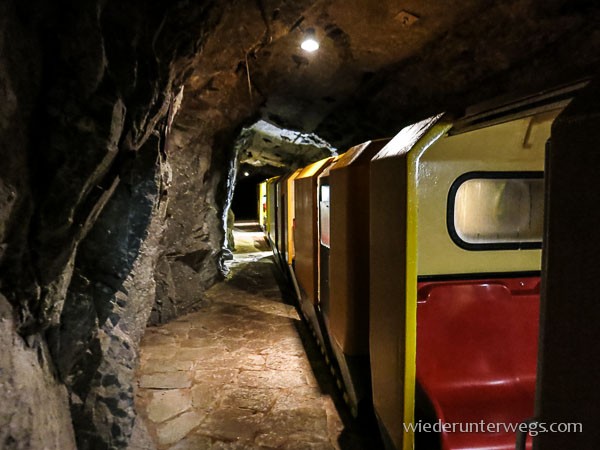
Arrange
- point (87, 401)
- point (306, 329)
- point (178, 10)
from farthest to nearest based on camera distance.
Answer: point (306, 329)
point (87, 401)
point (178, 10)

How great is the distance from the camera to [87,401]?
275 cm

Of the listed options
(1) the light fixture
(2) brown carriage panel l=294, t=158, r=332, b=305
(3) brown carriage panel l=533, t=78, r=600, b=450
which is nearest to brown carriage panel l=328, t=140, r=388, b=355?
(2) brown carriage panel l=294, t=158, r=332, b=305

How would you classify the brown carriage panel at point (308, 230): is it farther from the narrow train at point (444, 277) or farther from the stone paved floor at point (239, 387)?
Result: the narrow train at point (444, 277)

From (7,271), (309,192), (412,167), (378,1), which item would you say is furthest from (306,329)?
(378,1)

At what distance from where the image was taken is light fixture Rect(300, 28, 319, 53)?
6.88 m

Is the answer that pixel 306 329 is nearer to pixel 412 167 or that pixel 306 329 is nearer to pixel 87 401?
pixel 87 401

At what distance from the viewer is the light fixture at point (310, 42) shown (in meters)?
6.88

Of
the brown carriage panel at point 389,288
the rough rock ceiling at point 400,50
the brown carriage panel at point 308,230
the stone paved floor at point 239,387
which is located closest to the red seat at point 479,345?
the brown carriage panel at point 389,288

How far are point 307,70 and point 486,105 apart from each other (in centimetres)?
724

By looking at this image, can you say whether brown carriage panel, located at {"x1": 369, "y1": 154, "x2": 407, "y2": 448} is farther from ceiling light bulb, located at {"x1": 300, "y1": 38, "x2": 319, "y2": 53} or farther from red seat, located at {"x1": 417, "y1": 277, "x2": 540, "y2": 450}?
→ ceiling light bulb, located at {"x1": 300, "y1": 38, "x2": 319, "y2": 53}

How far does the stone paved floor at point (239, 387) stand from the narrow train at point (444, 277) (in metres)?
0.57

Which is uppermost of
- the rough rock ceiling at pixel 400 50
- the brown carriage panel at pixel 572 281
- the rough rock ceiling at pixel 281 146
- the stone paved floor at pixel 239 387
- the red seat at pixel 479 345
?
the rough rock ceiling at pixel 400 50

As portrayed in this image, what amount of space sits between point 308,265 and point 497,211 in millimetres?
2971

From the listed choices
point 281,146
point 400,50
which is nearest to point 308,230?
point 400,50
